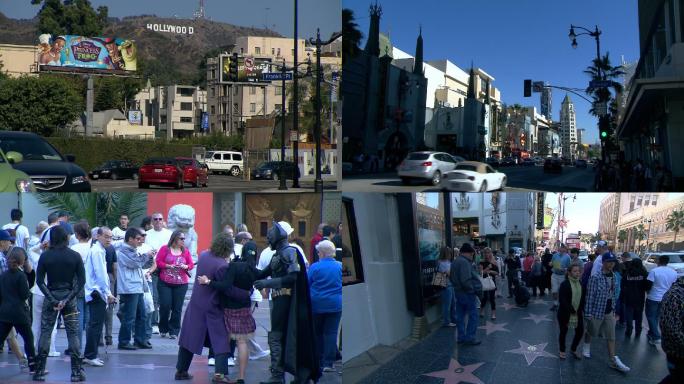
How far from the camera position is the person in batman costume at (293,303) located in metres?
5.35

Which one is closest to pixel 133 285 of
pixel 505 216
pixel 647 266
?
pixel 505 216

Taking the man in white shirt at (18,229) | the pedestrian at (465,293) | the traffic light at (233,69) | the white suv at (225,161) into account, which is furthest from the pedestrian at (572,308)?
the man in white shirt at (18,229)

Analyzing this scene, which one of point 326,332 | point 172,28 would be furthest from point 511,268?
point 172,28

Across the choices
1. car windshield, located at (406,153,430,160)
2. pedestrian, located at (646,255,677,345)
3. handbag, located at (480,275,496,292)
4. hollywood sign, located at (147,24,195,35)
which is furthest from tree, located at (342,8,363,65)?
hollywood sign, located at (147,24,195,35)

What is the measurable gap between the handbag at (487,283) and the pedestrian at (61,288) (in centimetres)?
347

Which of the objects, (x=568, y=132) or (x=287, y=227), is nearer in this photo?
(x=568, y=132)

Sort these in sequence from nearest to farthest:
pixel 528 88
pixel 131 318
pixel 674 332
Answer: pixel 528 88, pixel 674 332, pixel 131 318

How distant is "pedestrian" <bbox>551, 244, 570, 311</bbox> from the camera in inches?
173

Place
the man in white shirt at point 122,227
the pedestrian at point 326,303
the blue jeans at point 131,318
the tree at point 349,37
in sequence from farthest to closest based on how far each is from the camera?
the blue jeans at point 131,318
the man in white shirt at point 122,227
the pedestrian at point 326,303
the tree at point 349,37

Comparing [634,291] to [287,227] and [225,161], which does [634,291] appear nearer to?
[287,227]

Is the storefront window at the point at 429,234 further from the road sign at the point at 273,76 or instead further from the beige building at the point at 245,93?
the road sign at the point at 273,76

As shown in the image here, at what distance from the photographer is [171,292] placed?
7070 mm

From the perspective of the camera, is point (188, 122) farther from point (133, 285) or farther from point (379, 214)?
point (379, 214)

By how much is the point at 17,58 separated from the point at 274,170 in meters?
2.31
